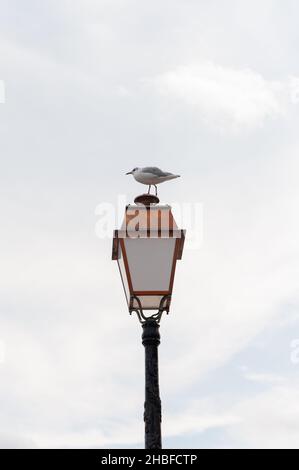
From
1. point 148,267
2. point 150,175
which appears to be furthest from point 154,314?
point 150,175

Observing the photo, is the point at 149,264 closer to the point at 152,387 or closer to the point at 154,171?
the point at 152,387

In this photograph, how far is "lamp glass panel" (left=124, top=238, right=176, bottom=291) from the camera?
22.1 feet

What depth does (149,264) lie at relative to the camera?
677 cm

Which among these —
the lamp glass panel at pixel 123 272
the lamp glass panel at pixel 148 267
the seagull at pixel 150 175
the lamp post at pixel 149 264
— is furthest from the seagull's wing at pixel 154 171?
the lamp glass panel at pixel 148 267

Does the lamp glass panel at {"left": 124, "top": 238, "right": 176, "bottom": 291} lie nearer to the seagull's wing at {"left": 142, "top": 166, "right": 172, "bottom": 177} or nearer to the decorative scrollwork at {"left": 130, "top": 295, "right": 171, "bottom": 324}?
the decorative scrollwork at {"left": 130, "top": 295, "right": 171, "bottom": 324}

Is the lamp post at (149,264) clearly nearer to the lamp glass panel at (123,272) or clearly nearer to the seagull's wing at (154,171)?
the lamp glass panel at (123,272)

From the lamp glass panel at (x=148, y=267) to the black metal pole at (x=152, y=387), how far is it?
1.30ft

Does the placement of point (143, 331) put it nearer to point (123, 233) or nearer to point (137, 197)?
point (123, 233)

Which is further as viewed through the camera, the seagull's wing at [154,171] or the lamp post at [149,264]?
the seagull's wing at [154,171]

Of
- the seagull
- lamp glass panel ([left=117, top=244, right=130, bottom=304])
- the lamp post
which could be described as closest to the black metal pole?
the lamp post

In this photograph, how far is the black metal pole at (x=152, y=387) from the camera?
616cm
